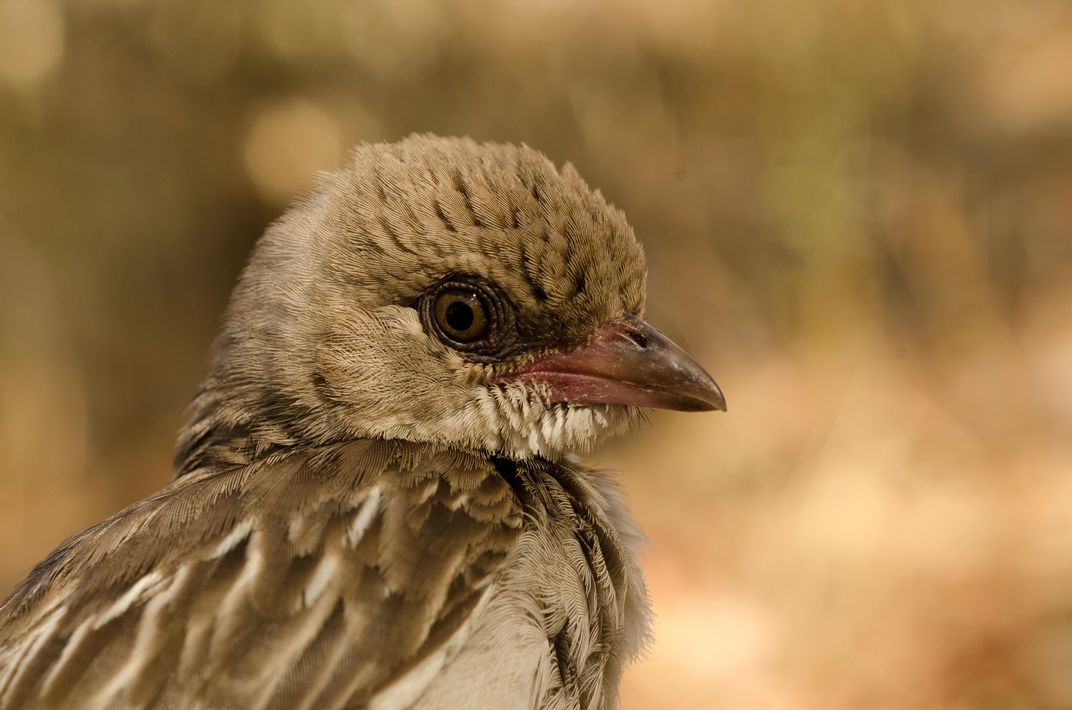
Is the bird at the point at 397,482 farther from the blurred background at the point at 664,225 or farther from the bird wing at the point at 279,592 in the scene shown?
the blurred background at the point at 664,225

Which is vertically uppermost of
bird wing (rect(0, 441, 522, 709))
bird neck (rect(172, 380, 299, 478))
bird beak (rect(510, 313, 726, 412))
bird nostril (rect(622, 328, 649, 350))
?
bird nostril (rect(622, 328, 649, 350))

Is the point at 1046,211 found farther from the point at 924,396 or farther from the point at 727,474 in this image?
the point at 727,474

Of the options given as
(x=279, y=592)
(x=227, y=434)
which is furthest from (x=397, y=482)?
(x=227, y=434)

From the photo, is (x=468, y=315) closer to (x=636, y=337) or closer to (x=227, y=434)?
(x=636, y=337)

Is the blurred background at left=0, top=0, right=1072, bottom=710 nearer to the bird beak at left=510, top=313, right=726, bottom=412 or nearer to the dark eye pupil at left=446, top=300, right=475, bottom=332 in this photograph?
the bird beak at left=510, top=313, right=726, bottom=412

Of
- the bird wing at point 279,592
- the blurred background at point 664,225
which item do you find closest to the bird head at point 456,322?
the bird wing at point 279,592

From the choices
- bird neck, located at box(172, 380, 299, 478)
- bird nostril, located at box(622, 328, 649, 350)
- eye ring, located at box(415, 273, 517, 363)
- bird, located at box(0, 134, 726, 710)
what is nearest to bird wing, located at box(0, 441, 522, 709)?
bird, located at box(0, 134, 726, 710)
